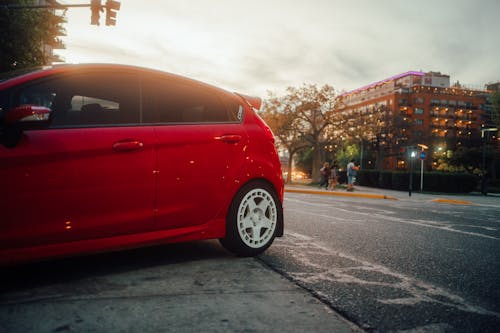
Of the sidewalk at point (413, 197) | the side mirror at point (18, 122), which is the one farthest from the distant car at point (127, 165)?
Result: the sidewalk at point (413, 197)

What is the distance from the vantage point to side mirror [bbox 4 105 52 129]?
2588mm

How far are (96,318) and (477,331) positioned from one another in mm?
2025

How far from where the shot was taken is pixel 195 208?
3.46 m

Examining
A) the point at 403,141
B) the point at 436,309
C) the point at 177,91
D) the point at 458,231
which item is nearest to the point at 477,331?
the point at 436,309

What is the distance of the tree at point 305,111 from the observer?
3925 cm

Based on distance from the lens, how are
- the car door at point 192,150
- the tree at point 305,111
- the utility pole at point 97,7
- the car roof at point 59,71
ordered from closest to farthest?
the car roof at point 59,71
the car door at point 192,150
the utility pole at point 97,7
the tree at point 305,111

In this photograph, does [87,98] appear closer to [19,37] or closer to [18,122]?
[18,122]

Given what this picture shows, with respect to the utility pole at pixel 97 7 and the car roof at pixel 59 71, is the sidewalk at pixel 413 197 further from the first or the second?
the car roof at pixel 59 71

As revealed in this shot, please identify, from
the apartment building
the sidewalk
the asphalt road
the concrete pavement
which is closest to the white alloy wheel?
the asphalt road

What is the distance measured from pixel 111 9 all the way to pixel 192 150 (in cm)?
1184

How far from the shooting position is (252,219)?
3.81 metres

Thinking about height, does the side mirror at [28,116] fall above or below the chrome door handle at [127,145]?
above

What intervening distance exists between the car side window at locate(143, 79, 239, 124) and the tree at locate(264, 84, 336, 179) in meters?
35.6

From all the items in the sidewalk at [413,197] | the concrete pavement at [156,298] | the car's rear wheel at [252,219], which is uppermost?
the car's rear wheel at [252,219]
